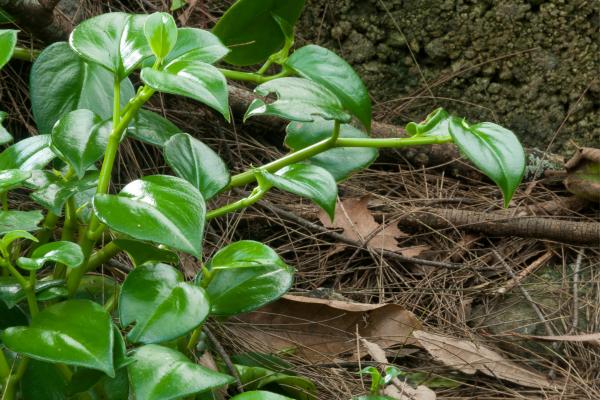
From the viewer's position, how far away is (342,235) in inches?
71.9

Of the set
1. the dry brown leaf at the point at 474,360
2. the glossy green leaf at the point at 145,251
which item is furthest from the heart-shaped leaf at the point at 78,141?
the dry brown leaf at the point at 474,360

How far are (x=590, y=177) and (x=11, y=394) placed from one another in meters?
1.40

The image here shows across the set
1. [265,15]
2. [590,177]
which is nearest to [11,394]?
[265,15]

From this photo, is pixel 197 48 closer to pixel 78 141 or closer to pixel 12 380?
pixel 78 141

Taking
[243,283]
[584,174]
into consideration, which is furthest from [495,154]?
[584,174]

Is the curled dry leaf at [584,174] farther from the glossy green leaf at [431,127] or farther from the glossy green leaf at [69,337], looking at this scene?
the glossy green leaf at [69,337]

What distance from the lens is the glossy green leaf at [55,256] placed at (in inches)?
34.4

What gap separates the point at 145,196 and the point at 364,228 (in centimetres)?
100

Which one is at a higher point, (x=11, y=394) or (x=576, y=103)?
(x=11, y=394)

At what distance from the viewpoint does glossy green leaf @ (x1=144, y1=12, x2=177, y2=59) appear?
960 millimetres

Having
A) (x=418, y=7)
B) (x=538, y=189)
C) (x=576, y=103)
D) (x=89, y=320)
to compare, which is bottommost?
(x=538, y=189)

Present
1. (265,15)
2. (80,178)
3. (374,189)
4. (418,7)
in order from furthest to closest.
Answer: (418,7), (374,189), (265,15), (80,178)

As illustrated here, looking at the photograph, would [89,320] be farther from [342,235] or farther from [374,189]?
[374,189]

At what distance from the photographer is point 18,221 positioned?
959mm
